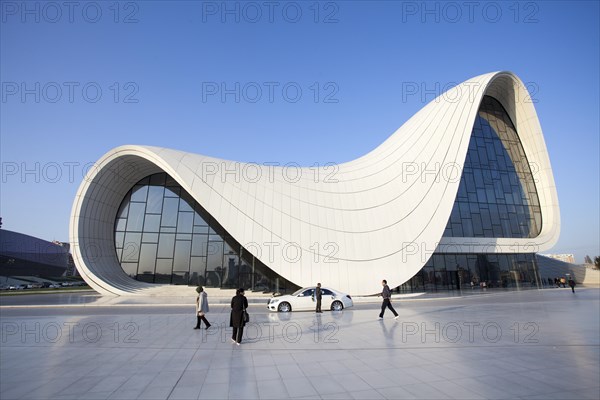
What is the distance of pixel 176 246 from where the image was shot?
25047mm

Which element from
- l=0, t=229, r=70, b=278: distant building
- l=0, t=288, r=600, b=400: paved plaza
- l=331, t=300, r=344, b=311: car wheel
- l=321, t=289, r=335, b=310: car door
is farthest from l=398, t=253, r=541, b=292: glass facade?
l=0, t=229, r=70, b=278: distant building

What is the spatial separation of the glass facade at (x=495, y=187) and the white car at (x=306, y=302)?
1689 centimetres

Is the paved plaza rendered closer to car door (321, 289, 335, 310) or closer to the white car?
the white car

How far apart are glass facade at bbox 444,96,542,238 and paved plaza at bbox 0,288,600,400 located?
19726mm

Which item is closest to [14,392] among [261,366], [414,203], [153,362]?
[153,362]

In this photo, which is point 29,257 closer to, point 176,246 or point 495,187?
point 176,246

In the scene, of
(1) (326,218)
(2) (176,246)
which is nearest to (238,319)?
(1) (326,218)

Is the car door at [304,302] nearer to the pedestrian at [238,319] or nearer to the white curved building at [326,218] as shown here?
the white curved building at [326,218]

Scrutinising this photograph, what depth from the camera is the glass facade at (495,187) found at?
1191 inches

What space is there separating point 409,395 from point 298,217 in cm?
1838

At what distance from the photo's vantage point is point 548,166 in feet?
105

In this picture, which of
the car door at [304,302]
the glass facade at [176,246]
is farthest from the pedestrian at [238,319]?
the glass facade at [176,246]

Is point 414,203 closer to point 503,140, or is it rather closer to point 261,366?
point 503,140

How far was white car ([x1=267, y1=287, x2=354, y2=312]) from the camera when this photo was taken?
15984 mm
